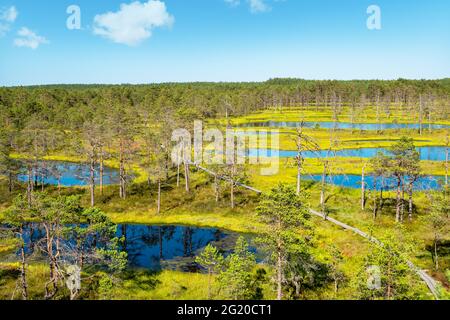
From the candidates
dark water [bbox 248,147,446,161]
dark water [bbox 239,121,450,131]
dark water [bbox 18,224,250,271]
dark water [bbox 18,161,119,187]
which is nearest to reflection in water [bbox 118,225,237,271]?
dark water [bbox 18,224,250,271]

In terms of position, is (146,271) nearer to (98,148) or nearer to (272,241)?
(272,241)

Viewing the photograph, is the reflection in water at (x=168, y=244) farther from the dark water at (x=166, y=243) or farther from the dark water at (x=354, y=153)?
the dark water at (x=354, y=153)

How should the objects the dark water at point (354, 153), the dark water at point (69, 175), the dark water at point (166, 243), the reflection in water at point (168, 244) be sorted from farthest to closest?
1. the dark water at point (354, 153)
2. the dark water at point (69, 175)
3. the reflection in water at point (168, 244)
4. the dark water at point (166, 243)

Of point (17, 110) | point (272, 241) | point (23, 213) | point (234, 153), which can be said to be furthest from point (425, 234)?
point (17, 110)

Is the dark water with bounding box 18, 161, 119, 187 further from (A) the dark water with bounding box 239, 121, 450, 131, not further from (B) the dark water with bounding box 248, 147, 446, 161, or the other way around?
(A) the dark water with bounding box 239, 121, 450, 131

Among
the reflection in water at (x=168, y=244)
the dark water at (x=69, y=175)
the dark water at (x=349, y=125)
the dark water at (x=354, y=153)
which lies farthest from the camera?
the dark water at (x=349, y=125)

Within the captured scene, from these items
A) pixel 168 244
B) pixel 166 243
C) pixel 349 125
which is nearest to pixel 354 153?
pixel 349 125

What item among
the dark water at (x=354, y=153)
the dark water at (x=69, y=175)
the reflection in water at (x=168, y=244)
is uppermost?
the dark water at (x=354, y=153)

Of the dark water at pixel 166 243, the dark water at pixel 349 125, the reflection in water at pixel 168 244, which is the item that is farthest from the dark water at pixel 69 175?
the dark water at pixel 349 125

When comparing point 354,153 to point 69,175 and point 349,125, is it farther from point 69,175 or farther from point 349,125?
point 69,175
